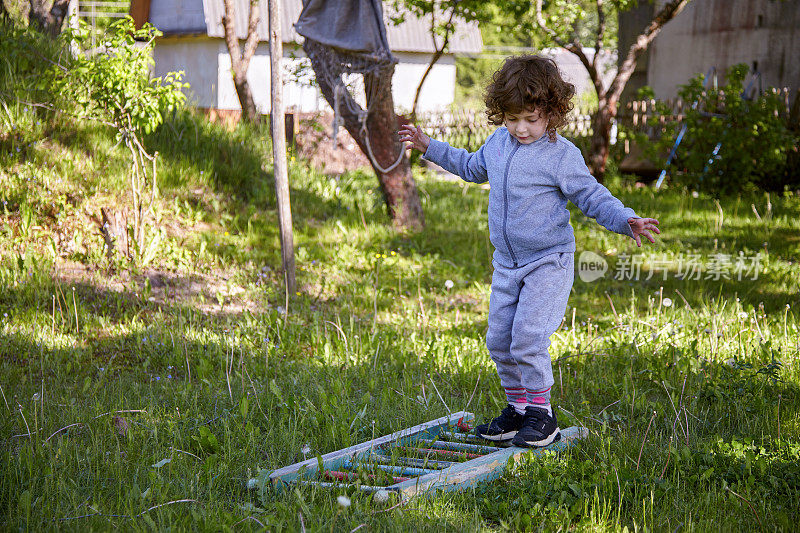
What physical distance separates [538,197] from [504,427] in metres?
1.03

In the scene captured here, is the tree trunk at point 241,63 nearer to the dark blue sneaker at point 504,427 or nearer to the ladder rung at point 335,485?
the dark blue sneaker at point 504,427

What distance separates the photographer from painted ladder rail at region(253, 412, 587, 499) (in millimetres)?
2740

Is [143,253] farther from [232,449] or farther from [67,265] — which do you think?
[232,449]

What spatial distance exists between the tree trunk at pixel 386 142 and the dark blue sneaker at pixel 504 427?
4.61 m

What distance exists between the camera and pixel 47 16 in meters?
7.93

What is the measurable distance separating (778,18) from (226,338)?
12696mm

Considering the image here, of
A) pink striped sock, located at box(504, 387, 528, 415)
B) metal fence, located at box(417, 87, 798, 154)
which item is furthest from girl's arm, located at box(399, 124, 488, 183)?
metal fence, located at box(417, 87, 798, 154)

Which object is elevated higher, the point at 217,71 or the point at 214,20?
the point at 214,20

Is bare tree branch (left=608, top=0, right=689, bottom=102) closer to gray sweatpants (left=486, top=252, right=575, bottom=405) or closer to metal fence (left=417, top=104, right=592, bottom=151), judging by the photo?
metal fence (left=417, top=104, right=592, bottom=151)

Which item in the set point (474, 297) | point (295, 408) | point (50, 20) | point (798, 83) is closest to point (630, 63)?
point (798, 83)

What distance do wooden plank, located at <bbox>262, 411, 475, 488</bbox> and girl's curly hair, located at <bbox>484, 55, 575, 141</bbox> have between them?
1367 mm

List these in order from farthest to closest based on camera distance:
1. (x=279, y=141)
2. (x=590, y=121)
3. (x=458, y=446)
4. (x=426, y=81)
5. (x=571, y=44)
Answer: (x=426, y=81) < (x=590, y=121) < (x=571, y=44) < (x=279, y=141) < (x=458, y=446)

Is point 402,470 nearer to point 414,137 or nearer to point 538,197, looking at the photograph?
point 538,197

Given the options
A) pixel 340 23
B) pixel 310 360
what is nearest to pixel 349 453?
pixel 310 360
